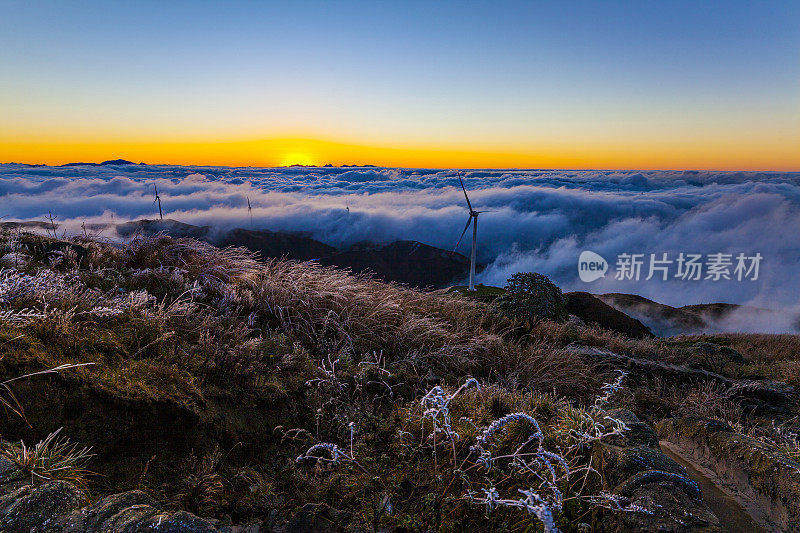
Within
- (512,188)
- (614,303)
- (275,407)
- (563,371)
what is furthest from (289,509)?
(512,188)

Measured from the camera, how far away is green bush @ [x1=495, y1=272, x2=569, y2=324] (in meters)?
8.70

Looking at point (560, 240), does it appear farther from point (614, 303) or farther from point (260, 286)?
point (260, 286)

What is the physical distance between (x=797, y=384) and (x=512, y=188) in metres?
193

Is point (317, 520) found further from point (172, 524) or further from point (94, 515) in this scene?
point (94, 515)

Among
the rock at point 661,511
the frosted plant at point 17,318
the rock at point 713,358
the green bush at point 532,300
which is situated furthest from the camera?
the rock at point 713,358

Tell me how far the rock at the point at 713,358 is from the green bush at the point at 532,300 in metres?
3.15

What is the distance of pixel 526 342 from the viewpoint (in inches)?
328

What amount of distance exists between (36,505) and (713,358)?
1197cm

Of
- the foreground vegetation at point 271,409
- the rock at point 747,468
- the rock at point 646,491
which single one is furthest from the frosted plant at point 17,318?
the rock at point 747,468

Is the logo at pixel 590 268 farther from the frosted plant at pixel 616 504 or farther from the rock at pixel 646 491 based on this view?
the frosted plant at pixel 616 504

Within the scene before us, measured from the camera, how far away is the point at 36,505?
5.11 ft

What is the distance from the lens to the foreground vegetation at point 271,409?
2.43 metres

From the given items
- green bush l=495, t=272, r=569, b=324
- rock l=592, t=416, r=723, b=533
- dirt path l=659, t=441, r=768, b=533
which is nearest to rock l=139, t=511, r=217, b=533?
rock l=592, t=416, r=723, b=533

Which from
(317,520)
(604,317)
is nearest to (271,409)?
(317,520)
